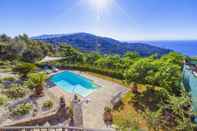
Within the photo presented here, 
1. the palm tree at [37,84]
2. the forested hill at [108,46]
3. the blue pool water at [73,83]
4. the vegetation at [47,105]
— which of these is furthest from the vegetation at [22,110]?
the forested hill at [108,46]

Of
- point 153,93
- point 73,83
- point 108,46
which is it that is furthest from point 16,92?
point 108,46

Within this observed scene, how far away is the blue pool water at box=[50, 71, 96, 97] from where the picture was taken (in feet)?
73.6

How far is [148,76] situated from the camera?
755 inches

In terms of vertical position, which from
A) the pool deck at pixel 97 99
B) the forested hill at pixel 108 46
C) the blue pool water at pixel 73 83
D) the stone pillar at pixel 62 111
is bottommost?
the forested hill at pixel 108 46

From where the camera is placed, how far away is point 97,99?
1939 cm

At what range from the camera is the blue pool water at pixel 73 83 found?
22438mm

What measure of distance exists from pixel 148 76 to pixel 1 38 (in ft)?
128

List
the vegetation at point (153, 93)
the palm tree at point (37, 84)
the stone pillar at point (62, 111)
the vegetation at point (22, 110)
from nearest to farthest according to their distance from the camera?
the vegetation at point (153, 93), the vegetation at point (22, 110), the stone pillar at point (62, 111), the palm tree at point (37, 84)

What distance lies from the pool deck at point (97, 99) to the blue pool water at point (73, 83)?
2.48 ft

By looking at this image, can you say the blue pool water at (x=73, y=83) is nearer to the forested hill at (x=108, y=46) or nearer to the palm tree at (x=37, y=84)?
the palm tree at (x=37, y=84)

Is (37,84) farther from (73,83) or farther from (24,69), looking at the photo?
(73,83)

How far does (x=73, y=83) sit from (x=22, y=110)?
11.3 m

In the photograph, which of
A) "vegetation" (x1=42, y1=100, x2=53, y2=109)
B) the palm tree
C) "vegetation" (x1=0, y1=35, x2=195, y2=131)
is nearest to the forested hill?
"vegetation" (x1=0, y1=35, x2=195, y2=131)

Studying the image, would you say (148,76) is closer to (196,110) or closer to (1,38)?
(196,110)
